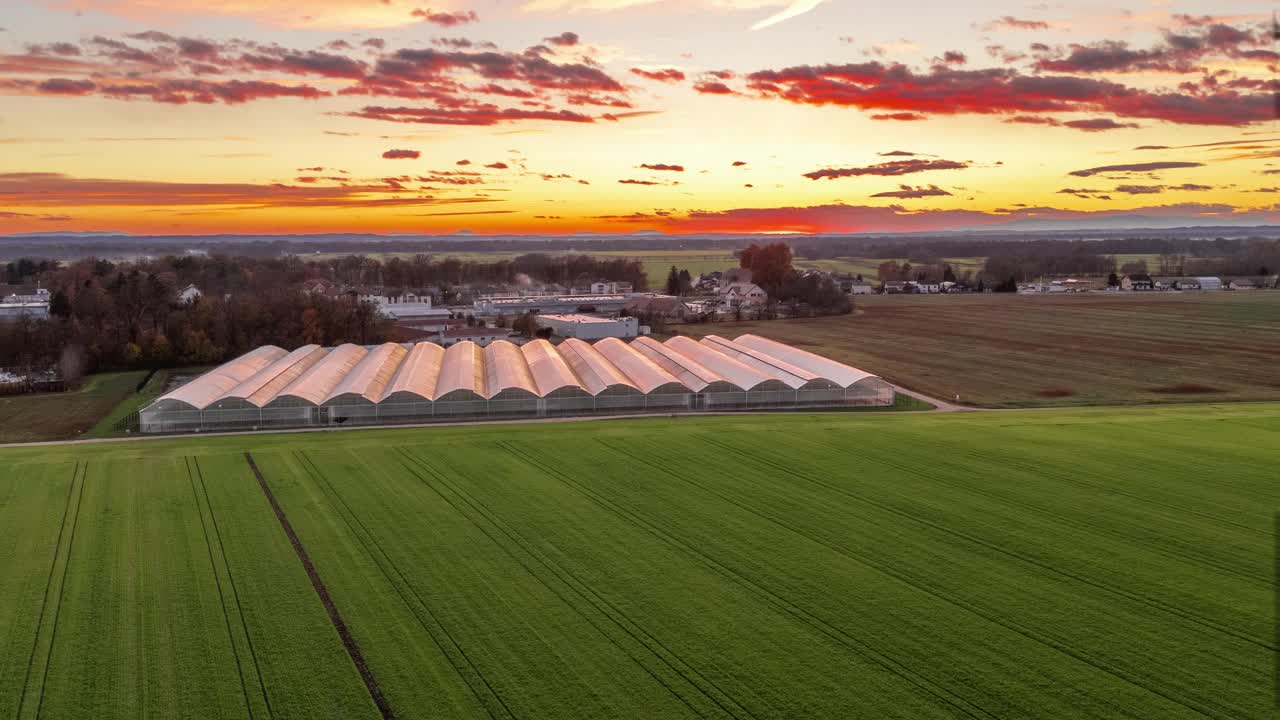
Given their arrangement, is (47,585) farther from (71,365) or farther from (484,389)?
(71,365)

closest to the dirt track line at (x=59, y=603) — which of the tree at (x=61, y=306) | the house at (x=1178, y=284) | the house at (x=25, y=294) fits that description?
the tree at (x=61, y=306)

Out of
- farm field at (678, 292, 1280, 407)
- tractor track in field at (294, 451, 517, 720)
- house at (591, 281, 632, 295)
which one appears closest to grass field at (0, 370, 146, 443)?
tractor track in field at (294, 451, 517, 720)

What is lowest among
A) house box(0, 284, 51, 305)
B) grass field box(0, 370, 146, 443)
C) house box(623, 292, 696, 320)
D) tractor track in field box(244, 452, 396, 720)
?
tractor track in field box(244, 452, 396, 720)

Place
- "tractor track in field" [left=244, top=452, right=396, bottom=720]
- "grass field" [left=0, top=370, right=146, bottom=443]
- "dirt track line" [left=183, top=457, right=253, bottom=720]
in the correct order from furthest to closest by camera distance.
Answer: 1. "grass field" [left=0, top=370, right=146, bottom=443]
2. "dirt track line" [left=183, top=457, right=253, bottom=720]
3. "tractor track in field" [left=244, top=452, right=396, bottom=720]

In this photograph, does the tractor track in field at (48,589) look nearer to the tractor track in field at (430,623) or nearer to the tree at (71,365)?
the tractor track in field at (430,623)

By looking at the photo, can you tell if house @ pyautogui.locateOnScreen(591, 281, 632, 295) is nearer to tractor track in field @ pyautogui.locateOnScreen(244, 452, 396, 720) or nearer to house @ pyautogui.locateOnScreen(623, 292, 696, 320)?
house @ pyautogui.locateOnScreen(623, 292, 696, 320)

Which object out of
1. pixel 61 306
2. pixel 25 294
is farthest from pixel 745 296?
pixel 25 294
